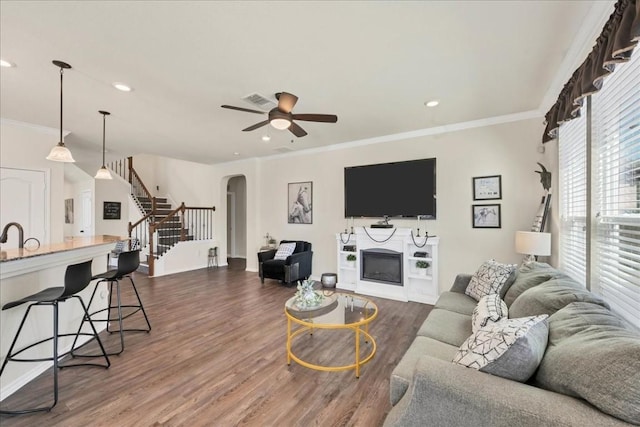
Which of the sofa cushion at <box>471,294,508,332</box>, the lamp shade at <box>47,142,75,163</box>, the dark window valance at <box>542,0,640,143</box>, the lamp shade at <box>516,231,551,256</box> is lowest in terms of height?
Result: the sofa cushion at <box>471,294,508,332</box>

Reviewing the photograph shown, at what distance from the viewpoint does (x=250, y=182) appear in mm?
6836

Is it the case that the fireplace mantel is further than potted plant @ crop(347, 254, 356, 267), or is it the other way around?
potted plant @ crop(347, 254, 356, 267)

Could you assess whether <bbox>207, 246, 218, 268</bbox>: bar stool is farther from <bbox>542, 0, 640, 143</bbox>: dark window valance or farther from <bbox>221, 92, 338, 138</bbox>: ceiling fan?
<bbox>542, 0, 640, 143</bbox>: dark window valance

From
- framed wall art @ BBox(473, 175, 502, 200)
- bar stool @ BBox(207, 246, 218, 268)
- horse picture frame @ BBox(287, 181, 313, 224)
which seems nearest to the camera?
framed wall art @ BBox(473, 175, 502, 200)

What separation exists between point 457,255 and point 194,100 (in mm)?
4333

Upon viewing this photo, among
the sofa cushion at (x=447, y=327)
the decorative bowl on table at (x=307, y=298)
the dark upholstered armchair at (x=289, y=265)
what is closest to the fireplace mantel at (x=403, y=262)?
the dark upholstered armchair at (x=289, y=265)

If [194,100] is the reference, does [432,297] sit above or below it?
below

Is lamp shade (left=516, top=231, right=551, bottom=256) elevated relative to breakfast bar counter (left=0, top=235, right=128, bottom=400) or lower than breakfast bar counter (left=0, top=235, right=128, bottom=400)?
elevated

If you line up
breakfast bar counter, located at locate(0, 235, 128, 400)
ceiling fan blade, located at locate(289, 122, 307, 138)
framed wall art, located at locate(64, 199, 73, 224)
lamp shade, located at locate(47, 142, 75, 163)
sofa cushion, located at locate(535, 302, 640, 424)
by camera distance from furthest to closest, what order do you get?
framed wall art, located at locate(64, 199, 73, 224) → ceiling fan blade, located at locate(289, 122, 307, 138) → lamp shade, located at locate(47, 142, 75, 163) → breakfast bar counter, located at locate(0, 235, 128, 400) → sofa cushion, located at locate(535, 302, 640, 424)

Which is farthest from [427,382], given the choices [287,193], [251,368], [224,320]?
[287,193]

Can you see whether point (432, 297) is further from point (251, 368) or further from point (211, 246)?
point (211, 246)

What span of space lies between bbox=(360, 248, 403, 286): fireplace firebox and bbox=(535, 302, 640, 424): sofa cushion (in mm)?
3170

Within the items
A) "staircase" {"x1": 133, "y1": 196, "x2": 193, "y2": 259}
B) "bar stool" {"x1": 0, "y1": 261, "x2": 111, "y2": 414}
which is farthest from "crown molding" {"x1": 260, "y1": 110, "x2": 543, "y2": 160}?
"bar stool" {"x1": 0, "y1": 261, "x2": 111, "y2": 414}

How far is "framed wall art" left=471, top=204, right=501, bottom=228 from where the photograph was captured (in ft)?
13.3
